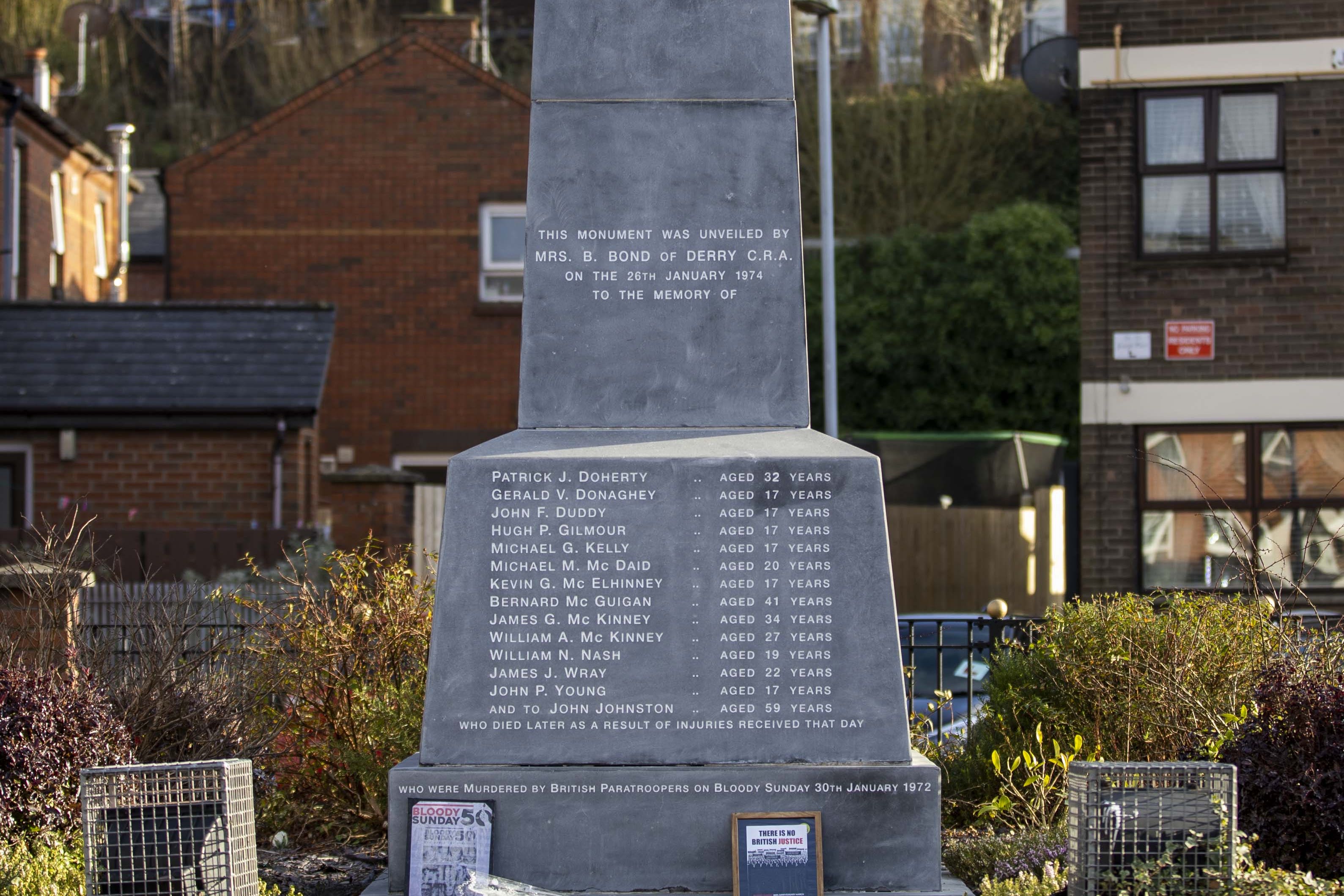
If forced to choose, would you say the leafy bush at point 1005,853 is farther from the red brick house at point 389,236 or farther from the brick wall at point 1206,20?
the red brick house at point 389,236

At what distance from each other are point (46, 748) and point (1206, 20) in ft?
44.2

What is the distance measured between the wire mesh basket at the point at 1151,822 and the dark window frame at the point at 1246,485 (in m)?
10.4

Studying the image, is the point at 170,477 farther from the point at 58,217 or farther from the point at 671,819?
the point at 671,819

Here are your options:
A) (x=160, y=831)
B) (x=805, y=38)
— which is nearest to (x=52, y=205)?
(x=805, y=38)

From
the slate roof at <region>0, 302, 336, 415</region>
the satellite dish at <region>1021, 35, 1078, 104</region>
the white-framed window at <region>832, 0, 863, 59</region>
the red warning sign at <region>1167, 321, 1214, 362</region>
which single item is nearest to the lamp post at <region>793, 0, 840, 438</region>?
the satellite dish at <region>1021, 35, 1078, 104</region>

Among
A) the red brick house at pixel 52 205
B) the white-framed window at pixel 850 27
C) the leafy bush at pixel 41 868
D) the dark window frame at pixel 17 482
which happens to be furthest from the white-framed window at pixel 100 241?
the leafy bush at pixel 41 868

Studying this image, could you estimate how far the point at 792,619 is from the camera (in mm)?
5387

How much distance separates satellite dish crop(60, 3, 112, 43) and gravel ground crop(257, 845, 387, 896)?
1085 inches

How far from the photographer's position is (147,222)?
1100 inches

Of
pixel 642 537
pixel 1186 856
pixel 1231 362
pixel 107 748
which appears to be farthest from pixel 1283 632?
pixel 1231 362

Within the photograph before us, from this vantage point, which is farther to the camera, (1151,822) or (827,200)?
(827,200)

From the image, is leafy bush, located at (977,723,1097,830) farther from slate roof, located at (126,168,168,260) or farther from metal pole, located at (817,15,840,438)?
slate roof, located at (126,168,168,260)

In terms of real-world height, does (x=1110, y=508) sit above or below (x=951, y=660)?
above

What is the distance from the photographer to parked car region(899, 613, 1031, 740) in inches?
315
